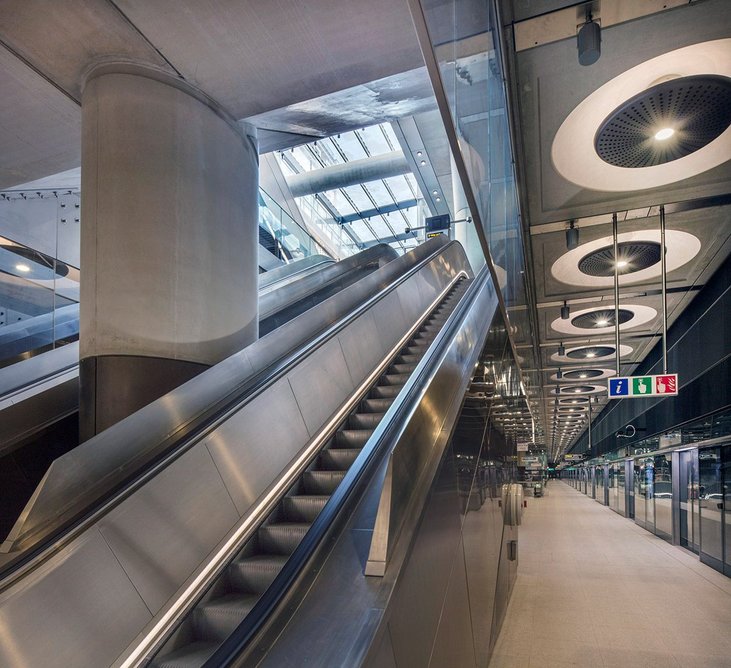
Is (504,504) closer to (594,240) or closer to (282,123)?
(594,240)

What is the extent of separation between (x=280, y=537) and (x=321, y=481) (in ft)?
2.47

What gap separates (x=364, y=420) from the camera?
534cm

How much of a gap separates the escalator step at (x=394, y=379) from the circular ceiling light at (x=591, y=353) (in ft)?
32.6

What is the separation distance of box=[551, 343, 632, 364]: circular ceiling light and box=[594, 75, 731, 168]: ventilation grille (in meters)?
9.69

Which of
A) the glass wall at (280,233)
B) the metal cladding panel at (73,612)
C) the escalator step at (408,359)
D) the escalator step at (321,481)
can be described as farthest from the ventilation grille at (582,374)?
the metal cladding panel at (73,612)

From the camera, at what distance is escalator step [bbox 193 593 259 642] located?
279 cm

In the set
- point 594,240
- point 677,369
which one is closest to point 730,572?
point 677,369

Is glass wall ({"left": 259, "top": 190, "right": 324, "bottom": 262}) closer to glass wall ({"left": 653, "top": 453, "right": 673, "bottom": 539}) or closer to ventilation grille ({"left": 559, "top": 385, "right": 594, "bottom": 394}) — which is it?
glass wall ({"left": 653, "top": 453, "right": 673, "bottom": 539})

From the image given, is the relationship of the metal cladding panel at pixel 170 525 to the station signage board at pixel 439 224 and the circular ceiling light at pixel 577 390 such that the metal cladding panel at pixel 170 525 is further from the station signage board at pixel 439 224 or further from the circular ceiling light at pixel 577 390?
the circular ceiling light at pixel 577 390

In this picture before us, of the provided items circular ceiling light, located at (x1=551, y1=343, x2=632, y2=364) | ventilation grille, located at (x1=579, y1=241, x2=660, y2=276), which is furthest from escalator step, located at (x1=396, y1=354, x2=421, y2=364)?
circular ceiling light, located at (x1=551, y1=343, x2=632, y2=364)

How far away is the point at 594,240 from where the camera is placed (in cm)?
828

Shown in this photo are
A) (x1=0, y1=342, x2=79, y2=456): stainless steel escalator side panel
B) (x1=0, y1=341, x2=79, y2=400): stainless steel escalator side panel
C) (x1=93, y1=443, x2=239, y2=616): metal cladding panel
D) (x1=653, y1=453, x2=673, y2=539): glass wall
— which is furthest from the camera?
(x1=653, y1=453, x2=673, y2=539): glass wall

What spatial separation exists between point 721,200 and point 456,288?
5.80 m

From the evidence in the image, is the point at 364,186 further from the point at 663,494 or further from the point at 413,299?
the point at 663,494
